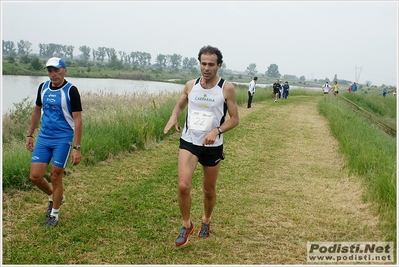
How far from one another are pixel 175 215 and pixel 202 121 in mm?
1593

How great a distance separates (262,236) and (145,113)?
6.72 meters

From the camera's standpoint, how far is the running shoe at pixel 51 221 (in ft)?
14.4

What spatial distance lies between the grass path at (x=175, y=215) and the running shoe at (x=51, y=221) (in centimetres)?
7

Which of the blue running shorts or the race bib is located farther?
the blue running shorts

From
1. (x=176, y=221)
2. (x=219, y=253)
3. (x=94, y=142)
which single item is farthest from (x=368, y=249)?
(x=94, y=142)

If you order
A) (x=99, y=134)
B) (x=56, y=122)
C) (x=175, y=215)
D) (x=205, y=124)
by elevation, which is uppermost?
(x=205, y=124)

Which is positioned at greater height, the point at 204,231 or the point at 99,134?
the point at 99,134

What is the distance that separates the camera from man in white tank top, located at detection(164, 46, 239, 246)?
150 inches

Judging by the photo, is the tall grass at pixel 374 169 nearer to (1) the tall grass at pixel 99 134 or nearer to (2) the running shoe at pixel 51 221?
(2) the running shoe at pixel 51 221

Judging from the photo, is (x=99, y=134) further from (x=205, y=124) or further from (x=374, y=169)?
(x=374, y=169)

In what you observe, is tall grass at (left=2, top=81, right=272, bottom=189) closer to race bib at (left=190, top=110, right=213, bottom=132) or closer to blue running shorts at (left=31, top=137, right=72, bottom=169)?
blue running shorts at (left=31, top=137, right=72, bottom=169)

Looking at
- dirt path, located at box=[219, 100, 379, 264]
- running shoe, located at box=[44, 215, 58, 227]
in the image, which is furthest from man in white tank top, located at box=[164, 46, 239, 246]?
running shoe, located at box=[44, 215, 58, 227]

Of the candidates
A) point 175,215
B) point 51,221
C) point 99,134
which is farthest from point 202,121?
point 99,134

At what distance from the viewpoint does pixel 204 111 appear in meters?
3.87
